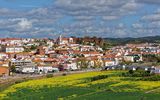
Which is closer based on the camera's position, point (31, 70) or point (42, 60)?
point (31, 70)

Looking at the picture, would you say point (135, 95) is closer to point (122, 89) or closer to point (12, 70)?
point (122, 89)

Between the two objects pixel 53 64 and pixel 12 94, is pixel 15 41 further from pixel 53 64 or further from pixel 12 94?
pixel 12 94

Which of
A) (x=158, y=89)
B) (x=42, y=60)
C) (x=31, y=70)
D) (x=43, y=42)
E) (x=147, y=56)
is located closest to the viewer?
(x=158, y=89)

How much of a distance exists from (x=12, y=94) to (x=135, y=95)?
14038 mm

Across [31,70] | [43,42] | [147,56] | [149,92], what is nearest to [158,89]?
[149,92]

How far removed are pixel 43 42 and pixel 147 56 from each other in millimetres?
61201

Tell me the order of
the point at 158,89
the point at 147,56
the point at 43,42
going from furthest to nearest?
the point at 43,42
the point at 147,56
the point at 158,89

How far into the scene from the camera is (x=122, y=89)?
5103 cm

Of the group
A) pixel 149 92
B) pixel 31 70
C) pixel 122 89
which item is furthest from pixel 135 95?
pixel 31 70

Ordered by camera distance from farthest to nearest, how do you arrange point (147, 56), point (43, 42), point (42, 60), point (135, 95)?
1. point (43, 42)
2. point (147, 56)
3. point (42, 60)
4. point (135, 95)

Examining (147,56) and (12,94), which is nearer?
(12,94)

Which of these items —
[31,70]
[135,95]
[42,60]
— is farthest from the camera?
[42,60]

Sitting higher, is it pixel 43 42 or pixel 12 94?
pixel 43 42

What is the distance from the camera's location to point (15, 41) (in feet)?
621
